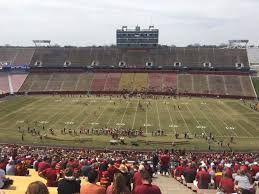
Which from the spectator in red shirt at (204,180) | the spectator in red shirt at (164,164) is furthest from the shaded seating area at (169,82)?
the spectator in red shirt at (204,180)

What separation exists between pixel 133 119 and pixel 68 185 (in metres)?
49.1

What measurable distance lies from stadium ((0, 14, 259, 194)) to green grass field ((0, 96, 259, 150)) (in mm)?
123

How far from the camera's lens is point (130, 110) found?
66.3m

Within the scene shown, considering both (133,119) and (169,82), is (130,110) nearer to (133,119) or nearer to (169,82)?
(133,119)

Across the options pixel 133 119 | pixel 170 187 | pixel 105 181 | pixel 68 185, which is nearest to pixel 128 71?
pixel 133 119

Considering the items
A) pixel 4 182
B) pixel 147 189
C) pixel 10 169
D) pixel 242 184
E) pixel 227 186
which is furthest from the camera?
pixel 10 169

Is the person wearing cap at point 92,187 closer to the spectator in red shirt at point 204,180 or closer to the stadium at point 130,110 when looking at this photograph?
the stadium at point 130,110

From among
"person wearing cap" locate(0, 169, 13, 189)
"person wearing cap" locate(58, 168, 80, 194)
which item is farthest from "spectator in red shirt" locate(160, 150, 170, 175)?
"person wearing cap" locate(58, 168, 80, 194)

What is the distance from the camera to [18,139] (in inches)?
1756

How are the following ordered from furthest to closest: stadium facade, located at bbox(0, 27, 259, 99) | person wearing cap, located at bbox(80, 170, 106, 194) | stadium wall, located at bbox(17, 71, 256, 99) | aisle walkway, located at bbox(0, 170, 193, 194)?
stadium facade, located at bbox(0, 27, 259, 99), stadium wall, located at bbox(17, 71, 256, 99), aisle walkway, located at bbox(0, 170, 193, 194), person wearing cap, located at bbox(80, 170, 106, 194)

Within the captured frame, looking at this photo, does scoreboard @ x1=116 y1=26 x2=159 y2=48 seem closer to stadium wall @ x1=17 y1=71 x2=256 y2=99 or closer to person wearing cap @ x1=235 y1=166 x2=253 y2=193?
stadium wall @ x1=17 y1=71 x2=256 y2=99

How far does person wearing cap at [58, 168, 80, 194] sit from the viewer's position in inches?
344

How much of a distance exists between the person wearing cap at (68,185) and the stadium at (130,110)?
1.10ft

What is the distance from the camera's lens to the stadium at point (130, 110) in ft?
73.2
